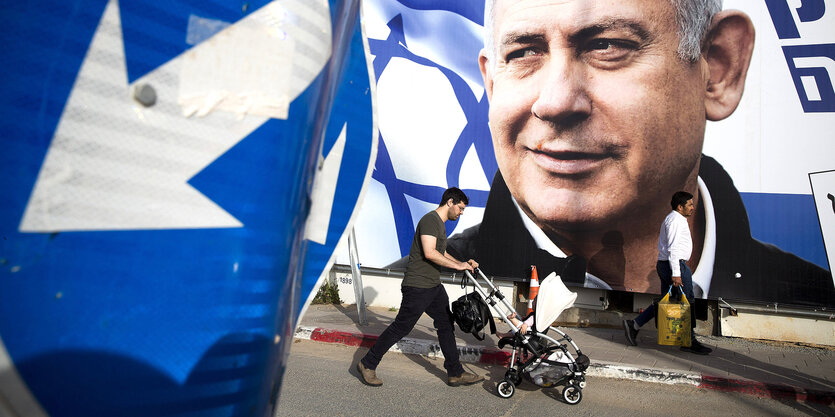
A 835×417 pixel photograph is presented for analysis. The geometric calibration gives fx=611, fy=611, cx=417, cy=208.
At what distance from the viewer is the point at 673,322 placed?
6.23m

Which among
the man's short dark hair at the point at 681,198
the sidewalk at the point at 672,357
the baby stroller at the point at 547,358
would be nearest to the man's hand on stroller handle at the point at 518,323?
the baby stroller at the point at 547,358

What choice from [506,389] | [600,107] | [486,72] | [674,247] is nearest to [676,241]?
[674,247]

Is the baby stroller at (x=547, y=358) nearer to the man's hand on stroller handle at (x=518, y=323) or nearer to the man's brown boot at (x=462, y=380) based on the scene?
the man's hand on stroller handle at (x=518, y=323)

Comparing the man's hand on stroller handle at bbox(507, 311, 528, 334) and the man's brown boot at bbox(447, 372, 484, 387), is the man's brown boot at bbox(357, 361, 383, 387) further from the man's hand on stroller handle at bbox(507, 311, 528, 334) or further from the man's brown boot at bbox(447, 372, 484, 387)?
the man's hand on stroller handle at bbox(507, 311, 528, 334)

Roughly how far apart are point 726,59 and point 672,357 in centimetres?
393

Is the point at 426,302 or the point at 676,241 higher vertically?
the point at 676,241

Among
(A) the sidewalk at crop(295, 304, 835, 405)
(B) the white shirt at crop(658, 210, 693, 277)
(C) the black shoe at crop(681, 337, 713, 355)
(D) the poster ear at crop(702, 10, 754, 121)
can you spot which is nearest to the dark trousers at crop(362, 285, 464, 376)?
(A) the sidewalk at crop(295, 304, 835, 405)

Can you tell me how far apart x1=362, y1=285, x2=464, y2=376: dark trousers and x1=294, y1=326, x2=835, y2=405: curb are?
2.47 ft

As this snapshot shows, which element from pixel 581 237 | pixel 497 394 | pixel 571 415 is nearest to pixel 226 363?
pixel 571 415

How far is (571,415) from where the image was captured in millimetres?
4281

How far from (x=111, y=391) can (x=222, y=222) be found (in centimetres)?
35

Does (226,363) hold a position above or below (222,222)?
below

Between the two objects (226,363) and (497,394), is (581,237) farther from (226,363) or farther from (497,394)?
(226,363)

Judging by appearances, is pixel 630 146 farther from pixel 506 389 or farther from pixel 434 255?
pixel 506 389
